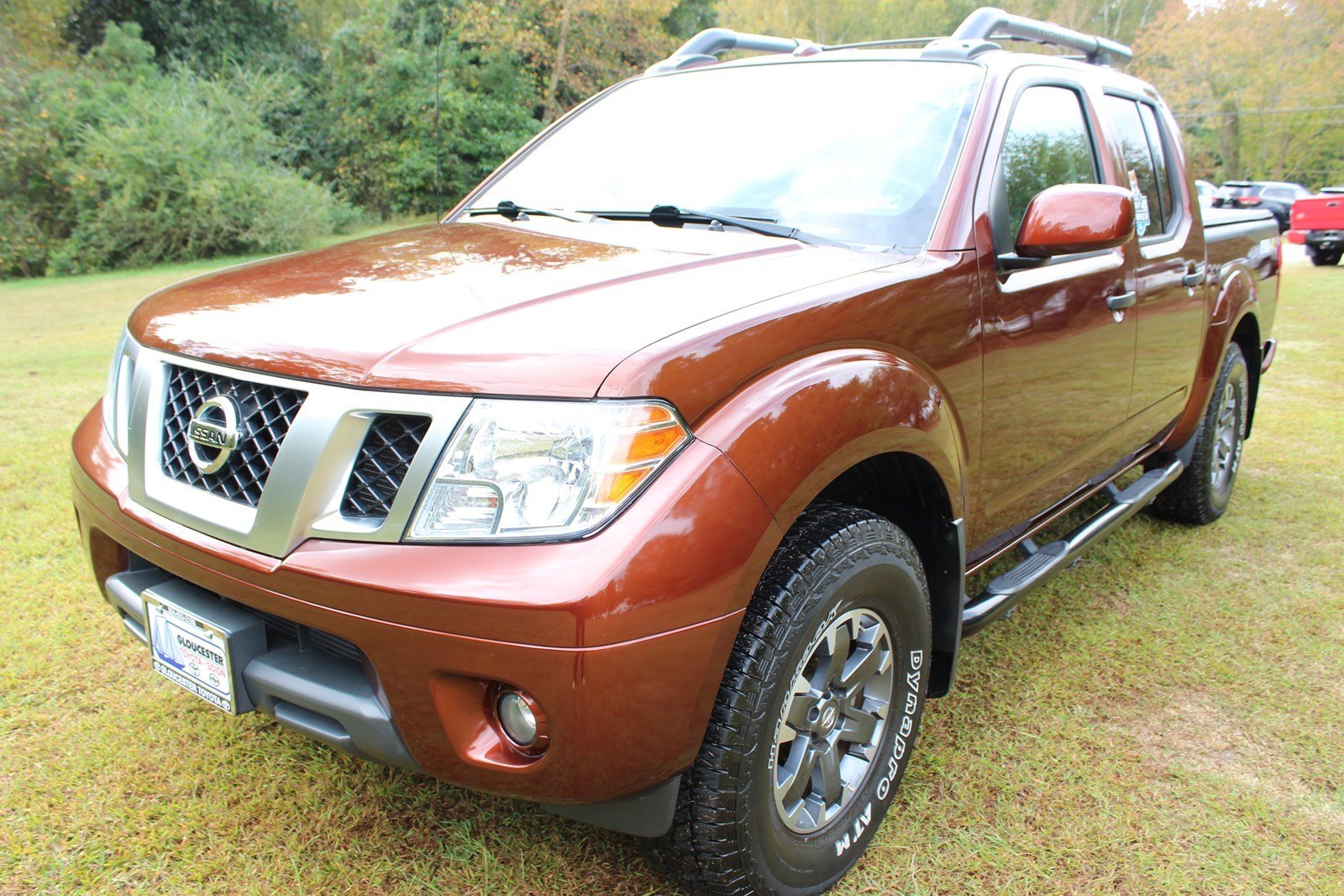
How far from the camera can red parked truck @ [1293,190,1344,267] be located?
1653 cm

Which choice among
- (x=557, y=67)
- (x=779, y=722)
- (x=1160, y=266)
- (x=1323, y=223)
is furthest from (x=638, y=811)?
(x=557, y=67)

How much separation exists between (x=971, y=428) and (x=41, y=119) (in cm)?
2096

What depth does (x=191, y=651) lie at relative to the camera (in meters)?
1.87

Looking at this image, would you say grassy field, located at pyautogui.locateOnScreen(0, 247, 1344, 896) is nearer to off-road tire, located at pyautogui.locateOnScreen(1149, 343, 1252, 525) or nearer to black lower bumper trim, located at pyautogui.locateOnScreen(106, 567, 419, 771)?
off-road tire, located at pyautogui.locateOnScreen(1149, 343, 1252, 525)

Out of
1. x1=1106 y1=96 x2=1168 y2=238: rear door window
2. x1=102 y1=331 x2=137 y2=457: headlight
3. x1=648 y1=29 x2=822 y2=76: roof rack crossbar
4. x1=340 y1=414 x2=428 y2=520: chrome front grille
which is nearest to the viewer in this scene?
x1=340 y1=414 x2=428 y2=520: chrome front grille

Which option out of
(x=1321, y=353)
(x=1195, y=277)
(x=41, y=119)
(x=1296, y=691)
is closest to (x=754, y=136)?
(x=1195, y=277)

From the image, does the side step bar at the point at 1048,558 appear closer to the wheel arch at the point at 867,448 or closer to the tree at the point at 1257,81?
the wheel arch at the point at 867,448

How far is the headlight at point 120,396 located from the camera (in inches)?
82.0

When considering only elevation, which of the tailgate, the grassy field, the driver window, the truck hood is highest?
the driver window

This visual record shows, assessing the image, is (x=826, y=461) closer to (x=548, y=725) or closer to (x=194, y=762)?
(x=548, y=725)

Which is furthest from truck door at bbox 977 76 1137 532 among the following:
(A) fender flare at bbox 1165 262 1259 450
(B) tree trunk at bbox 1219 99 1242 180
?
(B) tree trunk at bbox 1219 99 1242 180

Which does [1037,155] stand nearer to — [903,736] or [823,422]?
[823,422]

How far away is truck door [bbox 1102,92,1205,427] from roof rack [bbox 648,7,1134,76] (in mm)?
241

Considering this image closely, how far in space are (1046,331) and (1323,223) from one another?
17824 millimetres
